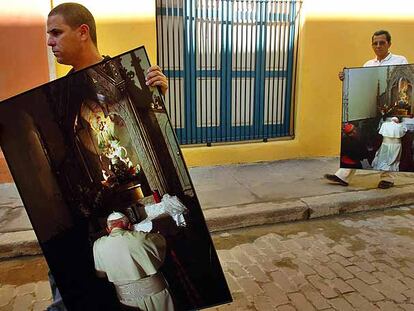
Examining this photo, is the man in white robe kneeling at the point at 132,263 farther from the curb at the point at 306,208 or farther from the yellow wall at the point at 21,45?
the yellow wall at the point at 21,45

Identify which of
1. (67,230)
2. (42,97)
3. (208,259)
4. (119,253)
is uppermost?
(42,97)

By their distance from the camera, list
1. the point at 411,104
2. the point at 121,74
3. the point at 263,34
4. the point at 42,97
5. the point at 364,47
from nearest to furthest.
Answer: the point at 42,97, the point at 121,74, the point at 411,104, the point at 263,34, the point at 364,47

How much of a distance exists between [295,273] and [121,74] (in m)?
2.37

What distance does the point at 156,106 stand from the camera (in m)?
1.85

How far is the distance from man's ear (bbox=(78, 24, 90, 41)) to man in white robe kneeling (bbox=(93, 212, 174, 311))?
863mm

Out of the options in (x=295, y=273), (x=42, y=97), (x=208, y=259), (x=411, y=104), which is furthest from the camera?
(x=411, y=104)

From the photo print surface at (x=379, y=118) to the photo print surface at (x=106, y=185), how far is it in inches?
136

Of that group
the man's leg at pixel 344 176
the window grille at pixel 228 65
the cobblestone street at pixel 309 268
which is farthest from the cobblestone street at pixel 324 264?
the window grille at pixel 228 65

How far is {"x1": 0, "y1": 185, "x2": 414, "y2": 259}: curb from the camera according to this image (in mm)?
3836

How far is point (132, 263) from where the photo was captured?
5.78 ft

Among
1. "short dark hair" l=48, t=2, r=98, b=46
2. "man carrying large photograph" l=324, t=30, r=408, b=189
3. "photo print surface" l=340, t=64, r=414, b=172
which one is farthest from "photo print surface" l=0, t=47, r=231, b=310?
"man carrying large photograph" l=324, t=30, r=408, b=189

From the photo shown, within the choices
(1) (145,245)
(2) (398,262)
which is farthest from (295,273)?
(1) (145,245)

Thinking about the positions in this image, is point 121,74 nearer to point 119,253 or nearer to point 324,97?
point 119,253

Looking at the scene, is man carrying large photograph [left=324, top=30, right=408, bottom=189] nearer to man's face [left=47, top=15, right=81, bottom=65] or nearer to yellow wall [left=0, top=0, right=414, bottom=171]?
yellow wall [left=0, top=0, right=414, bottom=171]
